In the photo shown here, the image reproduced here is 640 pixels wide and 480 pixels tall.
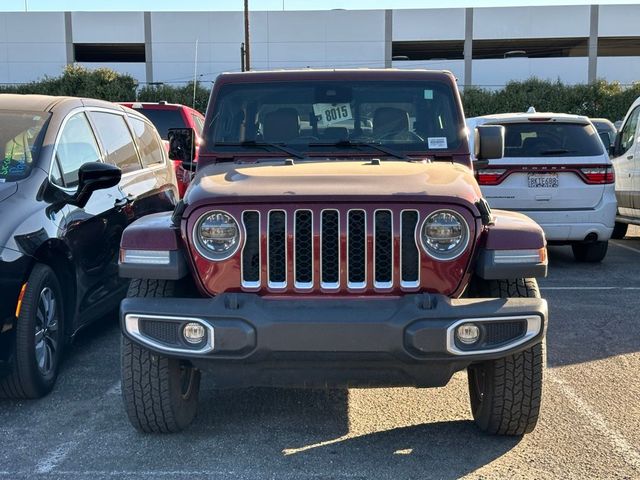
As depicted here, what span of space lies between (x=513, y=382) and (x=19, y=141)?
3.43 m

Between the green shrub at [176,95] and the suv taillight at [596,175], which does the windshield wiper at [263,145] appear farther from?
the green shrub at [176,95]

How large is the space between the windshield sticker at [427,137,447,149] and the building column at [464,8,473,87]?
36191 mm

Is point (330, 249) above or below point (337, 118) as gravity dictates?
below

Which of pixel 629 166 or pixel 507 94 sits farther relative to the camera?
pixel 507 94

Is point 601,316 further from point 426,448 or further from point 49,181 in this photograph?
point 49,181

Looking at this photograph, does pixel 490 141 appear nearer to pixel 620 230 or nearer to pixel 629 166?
pixel 629 166

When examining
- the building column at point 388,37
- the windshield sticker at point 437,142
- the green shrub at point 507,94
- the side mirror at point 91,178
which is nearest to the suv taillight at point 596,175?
the windshield sticker at point 437,142

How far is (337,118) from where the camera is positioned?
4.53 m

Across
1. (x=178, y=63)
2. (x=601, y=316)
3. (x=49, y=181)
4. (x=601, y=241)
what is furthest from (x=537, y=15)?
(x=49, y=181)

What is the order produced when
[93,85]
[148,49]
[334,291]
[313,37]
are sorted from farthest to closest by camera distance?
[148,49]
[313,37]
[93,85]
[334,291]

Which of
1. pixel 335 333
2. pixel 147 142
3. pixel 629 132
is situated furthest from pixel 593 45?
pixel 335 333

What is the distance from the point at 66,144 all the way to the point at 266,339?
259 cm

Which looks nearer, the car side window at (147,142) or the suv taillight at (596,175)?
the car side window at (147,142)

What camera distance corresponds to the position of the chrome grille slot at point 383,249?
327 cm
